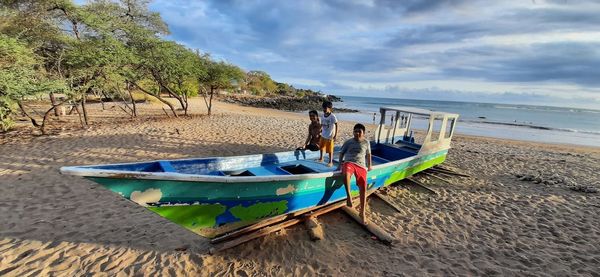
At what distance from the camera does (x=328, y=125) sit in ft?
22.1

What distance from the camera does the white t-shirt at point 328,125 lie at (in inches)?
263

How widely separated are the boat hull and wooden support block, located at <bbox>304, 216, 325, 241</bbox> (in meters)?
0.31

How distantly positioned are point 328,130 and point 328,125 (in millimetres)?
119

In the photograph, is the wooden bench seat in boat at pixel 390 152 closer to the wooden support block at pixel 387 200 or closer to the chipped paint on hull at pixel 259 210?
the wooden support block at pixel 387 200

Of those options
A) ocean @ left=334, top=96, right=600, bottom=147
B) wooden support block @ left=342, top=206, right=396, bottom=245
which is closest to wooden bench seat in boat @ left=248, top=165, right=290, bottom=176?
wooden support block @ left=342, top=206, right=396, bottom=245

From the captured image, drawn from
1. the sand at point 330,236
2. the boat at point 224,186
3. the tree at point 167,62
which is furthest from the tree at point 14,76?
the boat at point 224,186

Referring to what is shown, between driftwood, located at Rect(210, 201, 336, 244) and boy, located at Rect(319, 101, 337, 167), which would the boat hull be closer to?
driftwood, located at Rect(210, 201, 336, 244)

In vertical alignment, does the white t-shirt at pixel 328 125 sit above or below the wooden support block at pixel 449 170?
above

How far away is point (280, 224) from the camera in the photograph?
4.93m

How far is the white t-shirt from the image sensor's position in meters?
6.67

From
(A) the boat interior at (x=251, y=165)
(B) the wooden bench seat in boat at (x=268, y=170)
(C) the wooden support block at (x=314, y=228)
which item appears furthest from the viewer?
(B) the wooden bench seat in boat at (x=268, y=170)

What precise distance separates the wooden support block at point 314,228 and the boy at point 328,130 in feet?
5.65

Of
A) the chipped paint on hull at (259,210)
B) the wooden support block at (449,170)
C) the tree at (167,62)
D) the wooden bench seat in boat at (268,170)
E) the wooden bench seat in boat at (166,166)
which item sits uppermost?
the tree at (167,62)

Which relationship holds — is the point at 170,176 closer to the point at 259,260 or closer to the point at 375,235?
the point at 259,260
